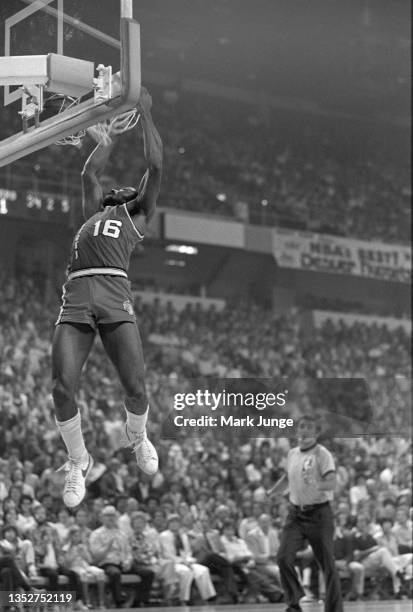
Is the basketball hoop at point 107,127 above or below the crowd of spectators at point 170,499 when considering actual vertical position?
above

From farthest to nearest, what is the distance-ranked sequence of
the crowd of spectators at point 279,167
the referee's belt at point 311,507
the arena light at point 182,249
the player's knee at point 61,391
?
the crowd of spectators at point 279,167 < the arena light at point 182,249 < the referee's belt at point 311,507 < the player's knee at point 61,391

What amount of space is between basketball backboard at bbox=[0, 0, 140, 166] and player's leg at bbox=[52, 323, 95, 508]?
1.53m

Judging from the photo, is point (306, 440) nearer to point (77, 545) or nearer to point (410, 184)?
point (77, 545)

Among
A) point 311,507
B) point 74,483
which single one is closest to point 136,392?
point 74,483

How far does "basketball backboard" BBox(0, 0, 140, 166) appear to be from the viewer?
26.2ft

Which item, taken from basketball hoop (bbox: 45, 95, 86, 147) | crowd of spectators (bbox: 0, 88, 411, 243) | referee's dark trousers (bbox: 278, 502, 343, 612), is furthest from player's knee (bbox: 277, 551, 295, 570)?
crowd of spectators (bbox: 0, 88, 411, 243)

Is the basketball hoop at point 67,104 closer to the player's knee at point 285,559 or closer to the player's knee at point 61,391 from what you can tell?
the player's knee at point 61,391

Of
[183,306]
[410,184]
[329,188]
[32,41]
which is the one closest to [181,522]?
[32,41]

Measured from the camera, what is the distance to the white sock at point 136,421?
837 centimetres

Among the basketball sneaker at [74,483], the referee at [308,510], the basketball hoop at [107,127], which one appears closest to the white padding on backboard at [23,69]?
the basketball hoop at [107,127]

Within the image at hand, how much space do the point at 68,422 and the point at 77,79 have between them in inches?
102

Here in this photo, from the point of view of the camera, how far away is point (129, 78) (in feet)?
25.9

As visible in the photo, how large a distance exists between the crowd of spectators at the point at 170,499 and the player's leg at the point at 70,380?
272cm

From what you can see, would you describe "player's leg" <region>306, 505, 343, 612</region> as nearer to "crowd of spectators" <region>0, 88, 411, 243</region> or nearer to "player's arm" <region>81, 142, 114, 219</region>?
"player's arm" <region>81, 142, 114, 219</region>
